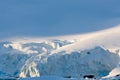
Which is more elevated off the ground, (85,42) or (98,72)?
(85,42)

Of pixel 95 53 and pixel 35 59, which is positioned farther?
pixel 35 59

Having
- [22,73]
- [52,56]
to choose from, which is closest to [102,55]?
[52,56]

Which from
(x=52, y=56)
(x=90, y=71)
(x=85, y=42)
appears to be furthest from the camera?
(x=85, y=42)

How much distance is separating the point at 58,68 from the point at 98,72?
12.1 metres

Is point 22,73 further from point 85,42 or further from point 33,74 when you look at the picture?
point 85,42

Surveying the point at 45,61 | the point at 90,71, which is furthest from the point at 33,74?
the point at 90,71

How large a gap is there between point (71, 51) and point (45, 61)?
854 cm

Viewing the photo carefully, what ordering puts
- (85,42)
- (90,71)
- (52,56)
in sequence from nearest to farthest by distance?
(90,71), (52,56), (85,42)

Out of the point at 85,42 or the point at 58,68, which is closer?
the point at 58,68

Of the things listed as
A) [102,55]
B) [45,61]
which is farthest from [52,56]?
[102,55]

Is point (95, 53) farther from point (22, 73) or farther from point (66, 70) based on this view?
point (22, 73)

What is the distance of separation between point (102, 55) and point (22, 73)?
88.5 feet

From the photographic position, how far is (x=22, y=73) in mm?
185500

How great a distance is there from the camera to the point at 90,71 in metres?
169
